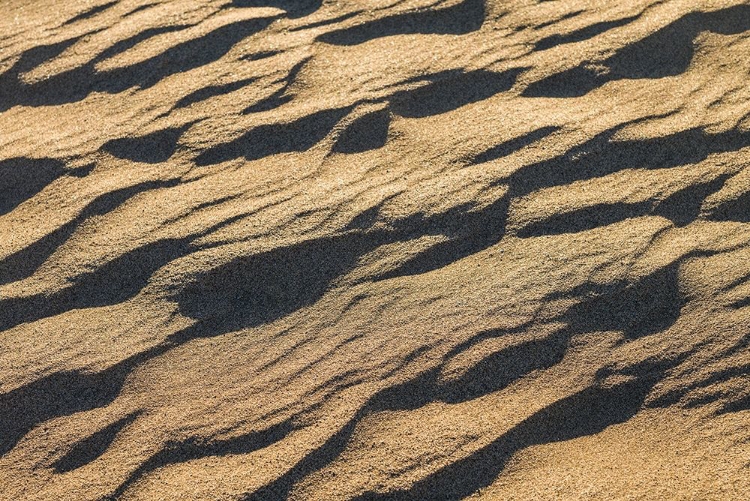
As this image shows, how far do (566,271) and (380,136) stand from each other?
2.51ft

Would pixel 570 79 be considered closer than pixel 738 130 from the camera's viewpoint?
No

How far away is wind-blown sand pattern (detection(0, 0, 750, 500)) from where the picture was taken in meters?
2.02

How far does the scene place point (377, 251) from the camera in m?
2.37

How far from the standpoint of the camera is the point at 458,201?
244 centimetres

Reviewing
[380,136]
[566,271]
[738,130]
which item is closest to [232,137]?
[380,136]

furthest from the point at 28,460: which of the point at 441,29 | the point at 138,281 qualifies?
the point at 441,29

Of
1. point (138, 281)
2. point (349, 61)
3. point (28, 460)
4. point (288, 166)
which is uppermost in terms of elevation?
point (349, 61)

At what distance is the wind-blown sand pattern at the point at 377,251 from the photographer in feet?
6.62

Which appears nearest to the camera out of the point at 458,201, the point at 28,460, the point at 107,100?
the point at 28,460

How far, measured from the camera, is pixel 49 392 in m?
2.17

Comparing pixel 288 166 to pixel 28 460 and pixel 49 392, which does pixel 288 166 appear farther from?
pixel 28 460

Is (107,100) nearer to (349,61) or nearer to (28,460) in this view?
(349,61)

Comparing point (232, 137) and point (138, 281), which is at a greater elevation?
point (232, 137)

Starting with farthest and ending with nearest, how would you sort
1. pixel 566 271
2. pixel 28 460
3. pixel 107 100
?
pixel 107 100 → pixel 566 271 → pixel 28 460
